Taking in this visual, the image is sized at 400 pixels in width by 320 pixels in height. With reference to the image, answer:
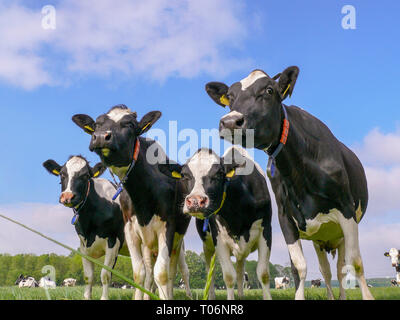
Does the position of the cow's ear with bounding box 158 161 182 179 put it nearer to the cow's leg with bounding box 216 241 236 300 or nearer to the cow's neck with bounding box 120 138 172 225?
the cow's neck with bounding box 120 138 172 225

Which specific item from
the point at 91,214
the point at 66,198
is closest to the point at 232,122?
the point at 66,198

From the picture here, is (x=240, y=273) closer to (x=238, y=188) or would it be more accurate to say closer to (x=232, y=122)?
(x=238, y=188)

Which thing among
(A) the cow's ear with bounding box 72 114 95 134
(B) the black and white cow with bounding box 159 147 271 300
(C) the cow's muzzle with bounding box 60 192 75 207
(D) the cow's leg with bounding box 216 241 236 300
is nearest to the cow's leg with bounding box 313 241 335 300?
(B) the black and white cow with bounding box 159 147 271 300

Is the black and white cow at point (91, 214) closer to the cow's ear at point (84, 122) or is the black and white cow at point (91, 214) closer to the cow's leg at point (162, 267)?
the cow's ear at point (84, 122)

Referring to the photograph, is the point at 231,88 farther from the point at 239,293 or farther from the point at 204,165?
the point at 239,293

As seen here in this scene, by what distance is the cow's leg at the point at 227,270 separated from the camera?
7.30 meters

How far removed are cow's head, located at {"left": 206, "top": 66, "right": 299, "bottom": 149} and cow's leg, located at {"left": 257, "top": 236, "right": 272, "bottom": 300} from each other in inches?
97.9

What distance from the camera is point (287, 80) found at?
5.76m

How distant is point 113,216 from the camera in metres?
10.8

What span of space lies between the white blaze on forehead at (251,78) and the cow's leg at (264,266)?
9.69 ft

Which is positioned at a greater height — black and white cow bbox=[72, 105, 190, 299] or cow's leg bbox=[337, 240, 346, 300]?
black and white cow bbox=[72, 105, 190, 299]

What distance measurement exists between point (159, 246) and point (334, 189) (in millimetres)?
3056

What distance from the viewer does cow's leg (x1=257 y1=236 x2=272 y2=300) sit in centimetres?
707

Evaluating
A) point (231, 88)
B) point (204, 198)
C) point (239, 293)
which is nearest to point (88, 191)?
point (239, 293)
